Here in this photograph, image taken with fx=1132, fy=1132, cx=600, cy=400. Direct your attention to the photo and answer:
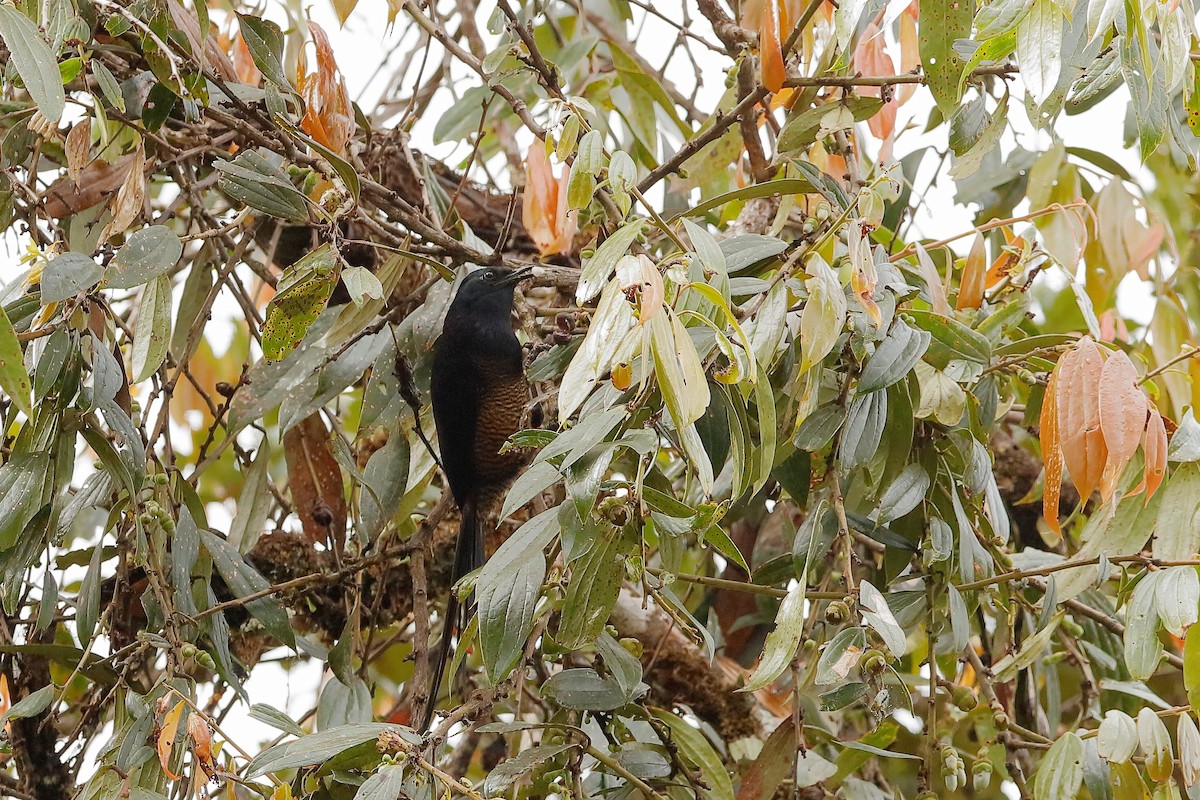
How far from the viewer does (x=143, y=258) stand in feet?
4.88

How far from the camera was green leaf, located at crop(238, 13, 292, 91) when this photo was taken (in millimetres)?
1735

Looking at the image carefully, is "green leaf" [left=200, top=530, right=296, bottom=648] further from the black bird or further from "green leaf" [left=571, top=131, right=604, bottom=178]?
"green leaf" [left=571, top=131, right=604, bottom=178]

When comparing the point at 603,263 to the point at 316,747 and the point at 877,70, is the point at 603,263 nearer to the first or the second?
the point at 316,747

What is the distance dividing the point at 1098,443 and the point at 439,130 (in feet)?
4.96

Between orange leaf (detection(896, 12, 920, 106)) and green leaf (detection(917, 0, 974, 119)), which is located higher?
orange leaf (detection(896, 12, 920, 106))

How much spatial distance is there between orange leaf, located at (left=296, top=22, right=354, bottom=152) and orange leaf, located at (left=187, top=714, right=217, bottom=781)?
0.86 metres

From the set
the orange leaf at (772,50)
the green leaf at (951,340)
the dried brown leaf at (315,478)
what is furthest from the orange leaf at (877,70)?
the dried brown leaf at (315,478)

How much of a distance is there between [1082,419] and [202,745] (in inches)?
43.1

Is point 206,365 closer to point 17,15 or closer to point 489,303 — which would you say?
point 489,303

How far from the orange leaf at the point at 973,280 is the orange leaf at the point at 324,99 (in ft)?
3.16

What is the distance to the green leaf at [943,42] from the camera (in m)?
1.44

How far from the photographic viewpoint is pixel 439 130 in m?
2.35

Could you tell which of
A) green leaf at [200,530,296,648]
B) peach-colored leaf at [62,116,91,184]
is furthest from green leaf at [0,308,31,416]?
green leaf at [200,530,296,648]

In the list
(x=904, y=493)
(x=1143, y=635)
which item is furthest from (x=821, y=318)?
(x=1143, y=635)
